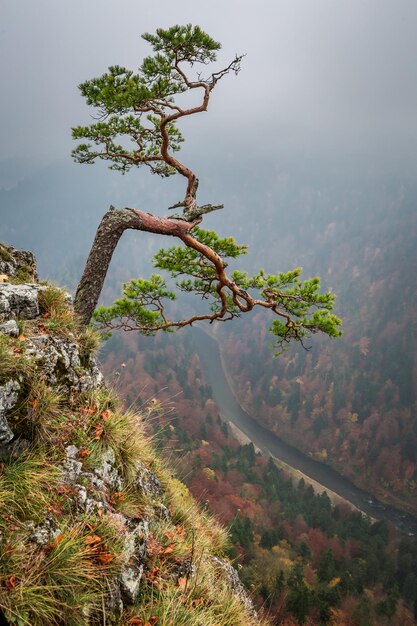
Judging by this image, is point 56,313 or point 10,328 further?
point 56,313

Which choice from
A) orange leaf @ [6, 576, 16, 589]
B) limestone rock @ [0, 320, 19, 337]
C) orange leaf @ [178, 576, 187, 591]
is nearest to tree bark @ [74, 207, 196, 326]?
limestone rock @ [0, 320, 19, 337]

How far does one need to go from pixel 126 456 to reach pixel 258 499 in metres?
84.3

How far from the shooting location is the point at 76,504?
141 inches

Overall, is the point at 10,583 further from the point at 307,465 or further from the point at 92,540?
the point at 307,465

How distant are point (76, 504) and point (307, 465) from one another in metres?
119

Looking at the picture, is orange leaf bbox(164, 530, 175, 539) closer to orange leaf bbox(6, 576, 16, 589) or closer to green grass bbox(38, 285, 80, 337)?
orange leaf bbox(6, 576, 16, 589)

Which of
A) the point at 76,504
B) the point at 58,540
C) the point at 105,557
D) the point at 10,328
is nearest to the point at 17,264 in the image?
the point at 10,328

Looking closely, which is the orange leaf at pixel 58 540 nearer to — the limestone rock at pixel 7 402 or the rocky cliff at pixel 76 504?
the rocky cliff at pixel 76 504

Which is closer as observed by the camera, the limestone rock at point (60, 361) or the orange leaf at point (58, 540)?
the orange leaf at point (58, 540)

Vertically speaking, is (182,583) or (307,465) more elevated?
(307,465)

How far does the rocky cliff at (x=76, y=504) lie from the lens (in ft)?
9.32

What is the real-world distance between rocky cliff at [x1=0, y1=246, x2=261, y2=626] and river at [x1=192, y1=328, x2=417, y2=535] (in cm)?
10550

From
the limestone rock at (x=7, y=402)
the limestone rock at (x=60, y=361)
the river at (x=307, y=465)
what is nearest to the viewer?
the limestone rock at (x=7, y=402)

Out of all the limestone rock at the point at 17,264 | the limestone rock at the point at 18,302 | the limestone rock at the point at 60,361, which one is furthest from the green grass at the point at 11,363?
the limestone rock at the point at 17,264
